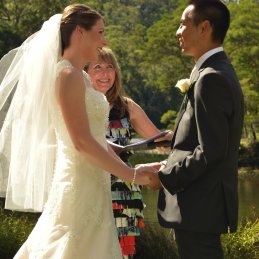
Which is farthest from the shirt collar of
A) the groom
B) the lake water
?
the lake water

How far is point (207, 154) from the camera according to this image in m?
2.85

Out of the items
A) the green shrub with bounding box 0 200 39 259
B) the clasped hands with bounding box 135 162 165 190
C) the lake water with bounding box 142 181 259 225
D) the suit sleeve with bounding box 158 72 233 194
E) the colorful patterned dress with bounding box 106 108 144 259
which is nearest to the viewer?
the suit sleeve with bounding box 158 72 233 194

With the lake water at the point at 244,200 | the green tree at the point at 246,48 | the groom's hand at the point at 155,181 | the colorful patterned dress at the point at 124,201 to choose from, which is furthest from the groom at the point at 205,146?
the green tree at the point at 246,48

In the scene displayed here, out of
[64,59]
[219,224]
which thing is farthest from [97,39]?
[219,224]

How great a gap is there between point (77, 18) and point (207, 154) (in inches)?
46.1

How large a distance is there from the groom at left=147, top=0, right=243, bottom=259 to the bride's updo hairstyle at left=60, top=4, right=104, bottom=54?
23.5 inches

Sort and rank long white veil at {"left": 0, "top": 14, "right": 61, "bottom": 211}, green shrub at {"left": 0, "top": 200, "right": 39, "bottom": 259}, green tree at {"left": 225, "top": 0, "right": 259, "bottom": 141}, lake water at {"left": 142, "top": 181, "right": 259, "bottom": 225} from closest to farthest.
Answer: long white veil at {"left": 0, "top": 14, "right": 61, "bottom": 211} → green shrub at {"left": 0, "top": 200, "right": 39, "bottom": 259} → lake water at {"left": 142, "top": 181, "right": 259, "bottom": 225} → green tree at {"left": 225, "top": 0, "right": 259, "bottom": 141}

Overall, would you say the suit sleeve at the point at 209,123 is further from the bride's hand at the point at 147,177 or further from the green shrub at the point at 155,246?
the green shrub at the point at 155,246

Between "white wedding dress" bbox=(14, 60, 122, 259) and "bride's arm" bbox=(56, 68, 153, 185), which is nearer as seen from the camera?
"bride's arm" bbox=(56, 68, 153, 185)

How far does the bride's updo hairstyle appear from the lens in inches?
134

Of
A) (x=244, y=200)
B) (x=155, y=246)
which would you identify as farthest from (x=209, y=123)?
(x=244, y=200)

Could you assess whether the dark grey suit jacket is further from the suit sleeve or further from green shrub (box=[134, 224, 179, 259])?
green shrub (box=[134, 224, 179, 259])

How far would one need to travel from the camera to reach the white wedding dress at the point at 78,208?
3.45m

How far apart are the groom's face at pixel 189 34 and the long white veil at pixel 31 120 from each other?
0.81 m
